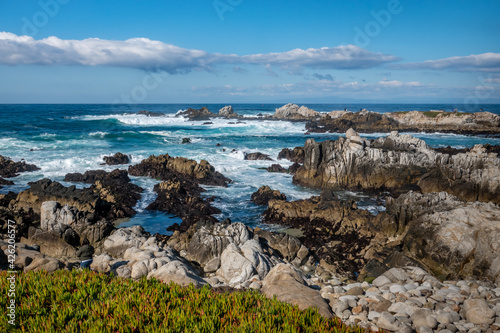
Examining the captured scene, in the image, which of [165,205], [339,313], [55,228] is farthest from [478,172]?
[55,228]

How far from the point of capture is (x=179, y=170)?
26.9m

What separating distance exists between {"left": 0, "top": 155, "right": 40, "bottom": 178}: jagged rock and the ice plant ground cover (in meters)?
22.8

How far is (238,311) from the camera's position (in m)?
5.79

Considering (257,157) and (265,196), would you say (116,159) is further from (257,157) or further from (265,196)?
(265,196)

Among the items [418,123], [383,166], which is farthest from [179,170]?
[418,123]

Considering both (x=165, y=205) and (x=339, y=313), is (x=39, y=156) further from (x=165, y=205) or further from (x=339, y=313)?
(x=339, y=313)

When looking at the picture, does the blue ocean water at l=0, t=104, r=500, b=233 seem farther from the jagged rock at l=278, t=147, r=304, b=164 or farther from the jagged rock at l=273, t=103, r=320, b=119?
the jagged rock at l=273, t=103, r=320, b=119

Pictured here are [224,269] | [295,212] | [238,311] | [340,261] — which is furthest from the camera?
[295,212]

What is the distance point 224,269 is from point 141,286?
3929 millimetres

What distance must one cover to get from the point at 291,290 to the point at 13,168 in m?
27.1

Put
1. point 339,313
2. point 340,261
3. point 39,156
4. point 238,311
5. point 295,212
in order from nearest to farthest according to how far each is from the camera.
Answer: point 238,311 < point 339,313 < point 340,261 < point 295,212 < point 39,156

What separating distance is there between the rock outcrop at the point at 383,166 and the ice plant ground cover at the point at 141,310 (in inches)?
751

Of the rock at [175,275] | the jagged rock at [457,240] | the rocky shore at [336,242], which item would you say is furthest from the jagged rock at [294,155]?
the rock at [175,275]

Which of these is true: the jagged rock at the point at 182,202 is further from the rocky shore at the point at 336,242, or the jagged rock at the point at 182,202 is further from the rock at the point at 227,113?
the rock at the point at 227,113
